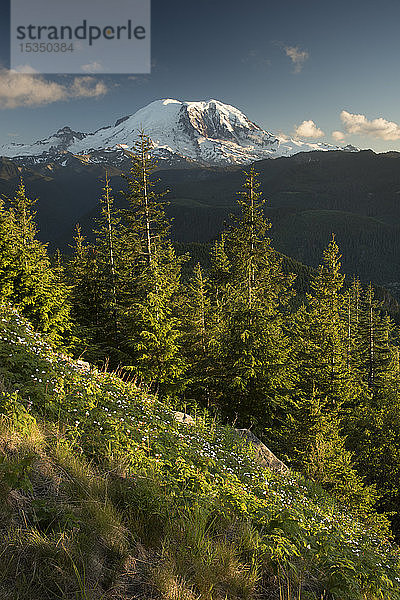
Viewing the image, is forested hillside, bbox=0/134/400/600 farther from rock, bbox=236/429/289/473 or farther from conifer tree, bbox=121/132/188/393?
rock, bbox=236/429/289/473

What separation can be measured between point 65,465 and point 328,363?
18.0 meters


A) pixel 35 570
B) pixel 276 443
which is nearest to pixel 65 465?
pixel 35 570

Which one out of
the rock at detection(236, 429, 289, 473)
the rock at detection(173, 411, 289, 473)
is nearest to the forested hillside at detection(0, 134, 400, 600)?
the rock at detection(173, 411, 289, 473)

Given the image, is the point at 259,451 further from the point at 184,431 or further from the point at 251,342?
the point at 251,342

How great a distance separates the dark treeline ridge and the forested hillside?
0.11 metres

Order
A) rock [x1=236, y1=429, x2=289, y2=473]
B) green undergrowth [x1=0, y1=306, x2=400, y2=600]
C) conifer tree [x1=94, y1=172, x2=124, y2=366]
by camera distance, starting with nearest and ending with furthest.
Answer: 1. green undergrowth [x1=0, y1=306, x2=400, y2=600]
2. rock [x1=236, y1=429, x2=289, y2=473]
3. conifer tree [x1=94, y1=172, x2=124, y2=366]

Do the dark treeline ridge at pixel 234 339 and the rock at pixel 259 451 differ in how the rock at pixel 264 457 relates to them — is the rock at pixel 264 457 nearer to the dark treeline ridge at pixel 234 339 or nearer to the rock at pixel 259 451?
the rock at pixel 259 451

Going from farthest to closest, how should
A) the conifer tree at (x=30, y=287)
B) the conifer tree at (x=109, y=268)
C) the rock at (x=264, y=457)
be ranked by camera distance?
the conifer tree at (x=109, y=268), the conifer tree at (x=30, y=287), the rock at (x=264, y=457)

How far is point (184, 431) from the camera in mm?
7422

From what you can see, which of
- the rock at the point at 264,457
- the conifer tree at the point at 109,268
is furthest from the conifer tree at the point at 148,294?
the rock at the point at 264,457

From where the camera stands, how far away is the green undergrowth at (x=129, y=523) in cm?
265

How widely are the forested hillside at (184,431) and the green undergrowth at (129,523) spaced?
0.02 meters

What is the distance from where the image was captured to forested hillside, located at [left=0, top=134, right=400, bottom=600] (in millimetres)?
3090

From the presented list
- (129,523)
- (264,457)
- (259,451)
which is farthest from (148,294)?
(129,523)
